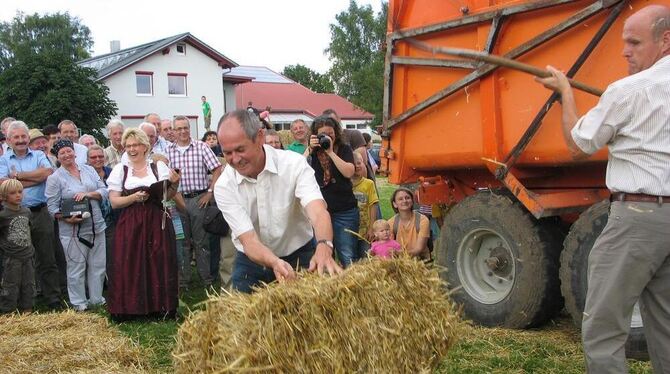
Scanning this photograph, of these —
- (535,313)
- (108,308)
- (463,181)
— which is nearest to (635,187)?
(535,313)

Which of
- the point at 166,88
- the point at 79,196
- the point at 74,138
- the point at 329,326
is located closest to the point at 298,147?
the point at 79,196

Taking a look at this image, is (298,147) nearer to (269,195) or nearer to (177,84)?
(269,195)

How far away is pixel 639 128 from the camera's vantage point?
353 centimetres

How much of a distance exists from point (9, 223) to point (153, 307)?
5.76 feet

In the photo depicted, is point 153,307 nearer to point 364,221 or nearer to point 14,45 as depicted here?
point 364,221

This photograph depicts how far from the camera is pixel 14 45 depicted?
7356 centimetres

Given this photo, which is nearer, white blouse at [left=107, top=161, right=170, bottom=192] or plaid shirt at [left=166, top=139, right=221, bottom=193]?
white blouse at [left=107, top=161, right=170, bottom=192]

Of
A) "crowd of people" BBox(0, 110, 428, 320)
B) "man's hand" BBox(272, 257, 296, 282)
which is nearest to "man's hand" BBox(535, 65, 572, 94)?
"man's hand" BBox(272, 257, 296, 282)

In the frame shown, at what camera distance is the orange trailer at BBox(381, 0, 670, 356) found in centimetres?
515

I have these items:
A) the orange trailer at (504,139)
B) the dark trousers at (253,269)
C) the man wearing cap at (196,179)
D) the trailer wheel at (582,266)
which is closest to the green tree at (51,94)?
the man wearing cap at (196,179)

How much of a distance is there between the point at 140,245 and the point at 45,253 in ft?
5.03

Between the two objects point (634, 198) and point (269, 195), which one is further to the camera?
point (269, 195)

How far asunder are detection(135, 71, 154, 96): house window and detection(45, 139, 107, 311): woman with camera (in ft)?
125

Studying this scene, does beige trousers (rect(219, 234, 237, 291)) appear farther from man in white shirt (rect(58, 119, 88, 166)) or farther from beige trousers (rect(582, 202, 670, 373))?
beige trousers (rect(582, 202, 670, 373))
